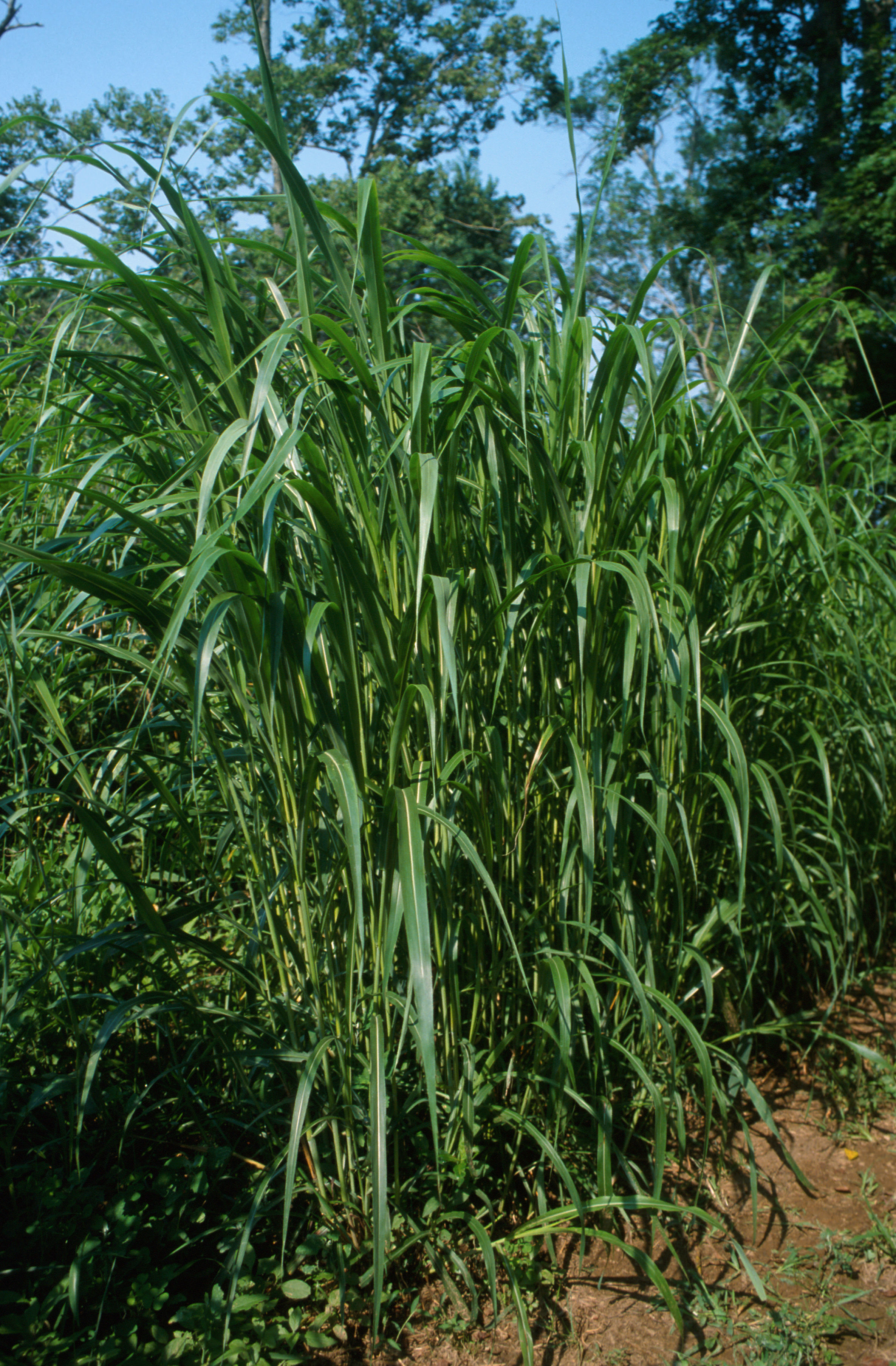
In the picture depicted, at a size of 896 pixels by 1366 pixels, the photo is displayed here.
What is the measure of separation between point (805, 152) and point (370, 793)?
1476 cm

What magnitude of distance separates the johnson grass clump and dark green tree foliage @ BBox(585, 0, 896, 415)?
30.6 feet

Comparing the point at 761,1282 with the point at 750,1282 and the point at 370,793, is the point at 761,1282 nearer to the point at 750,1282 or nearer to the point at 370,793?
the point at 750,1282

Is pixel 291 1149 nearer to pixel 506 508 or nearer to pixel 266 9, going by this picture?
pixel 506 508

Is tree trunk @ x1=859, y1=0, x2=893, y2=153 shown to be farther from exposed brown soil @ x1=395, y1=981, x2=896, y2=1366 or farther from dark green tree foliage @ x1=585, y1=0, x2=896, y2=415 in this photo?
exposed brown soil @ x1=395, y1=981, x2=896, y2=1366

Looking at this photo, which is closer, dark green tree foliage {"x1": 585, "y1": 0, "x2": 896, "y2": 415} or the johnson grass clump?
the johnson grass clump

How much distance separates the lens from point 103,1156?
140 cm

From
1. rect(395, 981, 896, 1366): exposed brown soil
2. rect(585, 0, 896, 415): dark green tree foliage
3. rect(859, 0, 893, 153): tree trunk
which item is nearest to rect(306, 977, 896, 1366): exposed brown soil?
rect(395, 981, 896, 1366): exposed brown soil

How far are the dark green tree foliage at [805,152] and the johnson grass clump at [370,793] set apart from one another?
934 centimetres

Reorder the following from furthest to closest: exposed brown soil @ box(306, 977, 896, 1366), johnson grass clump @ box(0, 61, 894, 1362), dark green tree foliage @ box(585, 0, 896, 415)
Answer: dark green tree foliage @ box(585, 0, 896, 415), exposed brown soil @ box(306, 977, 896, 1366), johnson grass clump @ box(0, 61, 894, 1362)

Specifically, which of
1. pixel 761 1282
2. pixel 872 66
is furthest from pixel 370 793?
pixel 872 66

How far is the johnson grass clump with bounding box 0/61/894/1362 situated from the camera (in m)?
1.03

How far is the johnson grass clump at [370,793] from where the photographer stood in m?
1.03

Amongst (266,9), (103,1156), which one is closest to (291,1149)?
(103,1156)

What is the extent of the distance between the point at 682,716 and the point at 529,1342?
2.69 ft
